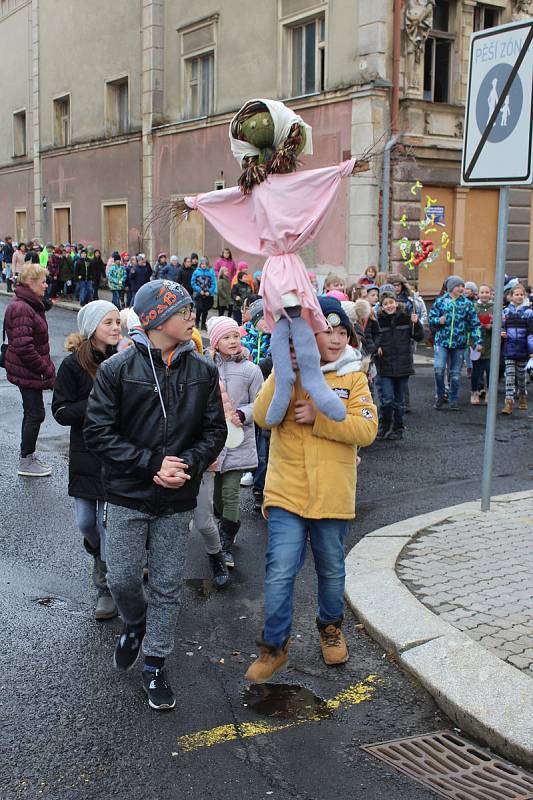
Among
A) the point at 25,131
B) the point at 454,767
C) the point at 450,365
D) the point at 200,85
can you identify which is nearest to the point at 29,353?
the point at 454,767

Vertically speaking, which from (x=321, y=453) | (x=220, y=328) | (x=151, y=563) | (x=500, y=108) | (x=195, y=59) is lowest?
(x=151, y=563)

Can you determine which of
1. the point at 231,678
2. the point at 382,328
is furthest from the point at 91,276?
the point at 231,678

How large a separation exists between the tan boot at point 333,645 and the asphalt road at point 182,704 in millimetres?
66

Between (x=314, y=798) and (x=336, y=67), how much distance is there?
19.0 metres

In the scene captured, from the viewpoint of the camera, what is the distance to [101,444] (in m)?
4.00

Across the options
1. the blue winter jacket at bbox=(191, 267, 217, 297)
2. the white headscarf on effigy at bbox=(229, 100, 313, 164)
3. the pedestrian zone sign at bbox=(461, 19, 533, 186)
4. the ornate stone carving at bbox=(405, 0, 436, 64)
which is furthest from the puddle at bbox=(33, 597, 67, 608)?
the ornate stone carving at bbox=(405, 0, 436, 64)

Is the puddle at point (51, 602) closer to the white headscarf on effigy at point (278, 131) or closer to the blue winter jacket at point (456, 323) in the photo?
the white headscarf on effigy at point (278, 131)

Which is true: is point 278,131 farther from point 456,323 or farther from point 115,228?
point 115,228

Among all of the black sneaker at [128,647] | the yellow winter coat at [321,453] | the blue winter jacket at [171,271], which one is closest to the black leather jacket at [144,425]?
the yellow winter coat at [321,453]

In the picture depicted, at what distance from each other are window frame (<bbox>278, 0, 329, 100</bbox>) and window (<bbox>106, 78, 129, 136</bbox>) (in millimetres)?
9734

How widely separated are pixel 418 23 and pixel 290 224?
17073 millimetres

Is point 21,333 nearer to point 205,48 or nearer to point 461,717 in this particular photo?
point 461,717

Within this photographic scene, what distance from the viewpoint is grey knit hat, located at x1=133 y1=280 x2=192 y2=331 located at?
4074 mm

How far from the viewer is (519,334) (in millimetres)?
12125
